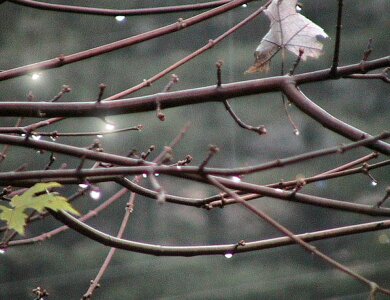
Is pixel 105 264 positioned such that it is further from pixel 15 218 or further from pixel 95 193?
pixel 15 218

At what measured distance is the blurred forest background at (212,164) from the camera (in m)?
3.25

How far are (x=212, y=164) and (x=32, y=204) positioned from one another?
2433 mm

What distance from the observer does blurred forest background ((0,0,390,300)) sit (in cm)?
325

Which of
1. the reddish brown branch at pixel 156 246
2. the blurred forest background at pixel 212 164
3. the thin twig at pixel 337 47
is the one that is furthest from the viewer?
the blurred forest background at pixel 212 164

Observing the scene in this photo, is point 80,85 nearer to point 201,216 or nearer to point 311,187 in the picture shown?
point 201,216

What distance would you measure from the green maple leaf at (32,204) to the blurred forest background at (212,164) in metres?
2.29

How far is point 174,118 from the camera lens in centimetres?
337

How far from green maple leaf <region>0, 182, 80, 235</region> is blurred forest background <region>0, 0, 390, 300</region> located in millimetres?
2291

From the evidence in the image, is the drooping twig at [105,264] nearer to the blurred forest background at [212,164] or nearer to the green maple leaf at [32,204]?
→ the green maple leaf at [32,204]

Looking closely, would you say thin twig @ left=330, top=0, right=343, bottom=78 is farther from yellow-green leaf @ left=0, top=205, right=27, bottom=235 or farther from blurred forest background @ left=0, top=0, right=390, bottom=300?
blurred forest background @ left=0, top=0, right=390, bottom=300

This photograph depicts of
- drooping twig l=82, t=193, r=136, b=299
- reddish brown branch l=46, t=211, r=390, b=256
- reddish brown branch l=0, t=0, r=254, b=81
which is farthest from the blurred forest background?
reddish brown branch l=46, t=211, r=390, b=256

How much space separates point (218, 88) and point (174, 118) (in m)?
2.46

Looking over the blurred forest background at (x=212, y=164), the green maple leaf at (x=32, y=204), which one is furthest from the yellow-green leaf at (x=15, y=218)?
the blurred forest background at (x=212, y=164)

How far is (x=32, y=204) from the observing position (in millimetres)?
935
